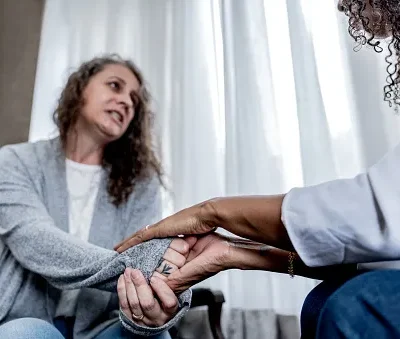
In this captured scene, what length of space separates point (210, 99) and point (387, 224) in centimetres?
123

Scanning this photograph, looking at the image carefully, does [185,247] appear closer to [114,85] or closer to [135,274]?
[135,274]

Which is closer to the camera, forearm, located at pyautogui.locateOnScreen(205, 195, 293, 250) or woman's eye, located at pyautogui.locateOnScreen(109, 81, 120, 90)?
forearm, located at pyautogui.locateOnScreen(205, 195, 293, 250)

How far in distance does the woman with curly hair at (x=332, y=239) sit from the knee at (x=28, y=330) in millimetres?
224

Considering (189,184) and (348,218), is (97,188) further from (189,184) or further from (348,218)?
(348,218)

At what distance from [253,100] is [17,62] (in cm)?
116

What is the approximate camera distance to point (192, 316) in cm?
155

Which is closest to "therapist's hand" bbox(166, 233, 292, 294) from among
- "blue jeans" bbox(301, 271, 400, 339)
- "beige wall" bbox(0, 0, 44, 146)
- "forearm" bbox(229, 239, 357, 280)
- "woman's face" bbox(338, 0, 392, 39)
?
"forearm" bbox(229, 239, 357, 280)

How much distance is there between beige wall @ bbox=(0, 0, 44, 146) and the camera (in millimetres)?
2092

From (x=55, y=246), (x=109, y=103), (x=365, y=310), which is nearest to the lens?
(x=365, y=310)

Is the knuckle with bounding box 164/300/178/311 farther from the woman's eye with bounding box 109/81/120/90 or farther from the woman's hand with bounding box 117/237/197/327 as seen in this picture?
the woman's eye with bounding box 109/81/120/90

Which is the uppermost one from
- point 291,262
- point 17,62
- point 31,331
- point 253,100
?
point 17,62

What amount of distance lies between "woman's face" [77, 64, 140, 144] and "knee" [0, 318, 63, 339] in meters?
0.63

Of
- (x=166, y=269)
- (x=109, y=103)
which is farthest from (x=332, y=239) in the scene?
(x=109, y=103)

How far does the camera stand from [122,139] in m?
1.48
